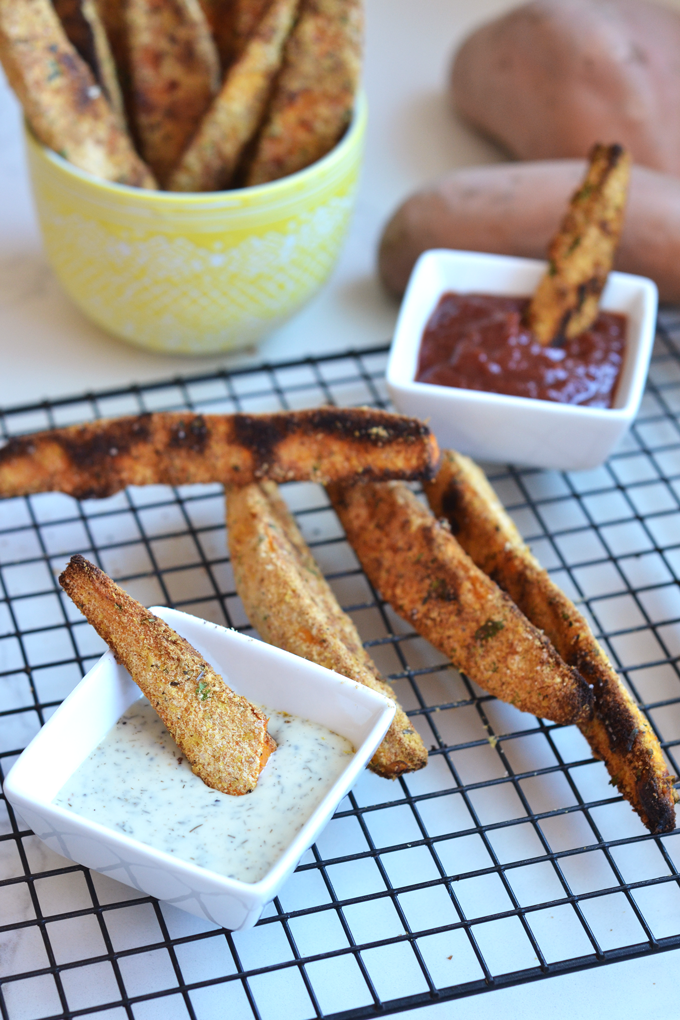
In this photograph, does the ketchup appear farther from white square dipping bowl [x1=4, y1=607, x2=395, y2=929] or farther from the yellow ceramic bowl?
white square dipping bowl [x1=4, y1=607, x2=395, y2=929]

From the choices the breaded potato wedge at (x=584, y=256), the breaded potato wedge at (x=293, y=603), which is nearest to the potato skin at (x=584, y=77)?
the breaded potato wedge at (x=584, y=256)

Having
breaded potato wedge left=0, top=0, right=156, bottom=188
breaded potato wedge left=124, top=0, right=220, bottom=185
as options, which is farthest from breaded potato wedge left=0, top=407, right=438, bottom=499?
breaded potato wedge left=124, top=0, right=220, bottom=185

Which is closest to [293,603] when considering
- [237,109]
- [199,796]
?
[199,796]

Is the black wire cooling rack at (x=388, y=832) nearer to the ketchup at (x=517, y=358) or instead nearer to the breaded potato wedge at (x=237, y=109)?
the ketchup at (x=517, y=358)

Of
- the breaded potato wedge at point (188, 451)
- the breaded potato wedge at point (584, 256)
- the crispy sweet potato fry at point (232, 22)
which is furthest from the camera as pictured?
the crispy sweet potato fry at point (232, 22)

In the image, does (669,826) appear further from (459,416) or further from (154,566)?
(154,566)

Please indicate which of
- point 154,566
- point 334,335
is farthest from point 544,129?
point 154,566

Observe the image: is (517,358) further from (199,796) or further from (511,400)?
(199,796)
